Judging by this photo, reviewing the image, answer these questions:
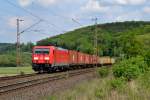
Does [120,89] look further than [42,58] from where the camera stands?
No

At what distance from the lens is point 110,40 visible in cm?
11556

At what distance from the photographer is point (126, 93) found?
19328mm

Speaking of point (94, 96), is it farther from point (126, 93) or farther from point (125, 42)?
point (125, 42)

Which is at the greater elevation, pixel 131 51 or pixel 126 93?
pixel 131 51

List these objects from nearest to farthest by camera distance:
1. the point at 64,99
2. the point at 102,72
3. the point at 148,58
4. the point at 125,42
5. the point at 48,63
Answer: the point at 64,99
the point at 148,58
the point at 102,72
the point at 48,63
the point at 125,42

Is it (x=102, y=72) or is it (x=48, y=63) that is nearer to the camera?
(x=102, y=72)

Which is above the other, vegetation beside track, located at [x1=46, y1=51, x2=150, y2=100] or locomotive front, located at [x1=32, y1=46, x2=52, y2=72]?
locomotive front, located at [x1=32, y1=46, x2=52, y2=72]

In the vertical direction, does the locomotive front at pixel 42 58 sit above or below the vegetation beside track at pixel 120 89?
above

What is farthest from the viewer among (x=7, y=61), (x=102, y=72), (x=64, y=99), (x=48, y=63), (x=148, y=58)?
(x=7, y=61)

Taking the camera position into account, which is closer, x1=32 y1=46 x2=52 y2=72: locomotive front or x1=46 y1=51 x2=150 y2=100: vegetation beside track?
x1=46 y1=51 x2=150 y2=100: vegetation beside track

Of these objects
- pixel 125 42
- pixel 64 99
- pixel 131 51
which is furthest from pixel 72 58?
pixel 64 99

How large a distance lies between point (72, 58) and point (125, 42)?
798 cm

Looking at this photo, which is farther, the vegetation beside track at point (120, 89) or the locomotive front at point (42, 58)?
the locomotive front at point (42, 58)

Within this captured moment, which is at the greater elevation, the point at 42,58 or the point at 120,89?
the point at 42,58
